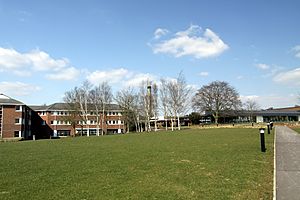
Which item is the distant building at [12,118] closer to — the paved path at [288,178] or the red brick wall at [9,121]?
the red brick wall at [9,121]

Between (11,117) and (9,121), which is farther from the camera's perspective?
(11,117)

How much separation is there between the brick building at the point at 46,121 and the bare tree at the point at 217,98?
24.9m

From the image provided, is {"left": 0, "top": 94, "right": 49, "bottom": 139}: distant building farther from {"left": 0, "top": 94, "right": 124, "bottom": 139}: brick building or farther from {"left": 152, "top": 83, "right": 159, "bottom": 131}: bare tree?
{"left": 152, "top": 83, "right": 159, "bottom": 131}: bare tree

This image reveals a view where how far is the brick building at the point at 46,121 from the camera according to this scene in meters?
63.6

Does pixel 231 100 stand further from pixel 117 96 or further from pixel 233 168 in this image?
pixel 233 168

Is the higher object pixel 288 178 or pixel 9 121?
pixel 9 121

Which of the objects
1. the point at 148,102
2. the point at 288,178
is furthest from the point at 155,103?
the point at 288,178

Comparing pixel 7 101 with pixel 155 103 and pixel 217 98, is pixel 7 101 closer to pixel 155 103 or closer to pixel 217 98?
pixel 155 103

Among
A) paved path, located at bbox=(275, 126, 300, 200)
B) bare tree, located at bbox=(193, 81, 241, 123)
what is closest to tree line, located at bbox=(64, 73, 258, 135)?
bare tree, located at bbox=(193, 81, 241, 123)

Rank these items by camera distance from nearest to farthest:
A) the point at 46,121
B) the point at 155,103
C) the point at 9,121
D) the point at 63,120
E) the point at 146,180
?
1. the point at 146,180
2. the point at 9,121
3. the point at 155,103
4. the point at 63,120
5. the point at 46,121

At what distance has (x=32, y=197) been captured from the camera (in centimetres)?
701

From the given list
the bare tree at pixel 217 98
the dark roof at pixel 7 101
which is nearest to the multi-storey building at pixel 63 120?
the dark roof at pixel 7 101

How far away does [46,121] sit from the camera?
8512cm

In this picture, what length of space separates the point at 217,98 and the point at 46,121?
4940cm
